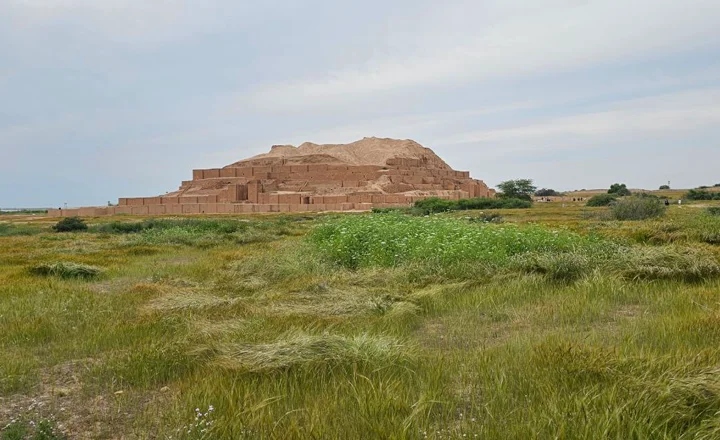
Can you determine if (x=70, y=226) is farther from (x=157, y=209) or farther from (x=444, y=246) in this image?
(x=157, y=209)

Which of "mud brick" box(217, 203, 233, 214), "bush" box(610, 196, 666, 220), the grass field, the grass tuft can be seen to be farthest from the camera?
"mud brick" box(217, 203, 233, 214)

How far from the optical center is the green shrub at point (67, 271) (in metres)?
8.59

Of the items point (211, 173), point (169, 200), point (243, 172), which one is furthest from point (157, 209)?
point (243, 172)

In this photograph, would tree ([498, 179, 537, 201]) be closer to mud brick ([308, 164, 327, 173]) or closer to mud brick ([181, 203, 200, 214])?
mud brick ([308, 164, 327, 173])

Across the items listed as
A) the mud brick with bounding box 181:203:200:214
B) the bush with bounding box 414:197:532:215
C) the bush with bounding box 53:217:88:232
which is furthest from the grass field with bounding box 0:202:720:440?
the mud brick with bounding box 181:203:200:214

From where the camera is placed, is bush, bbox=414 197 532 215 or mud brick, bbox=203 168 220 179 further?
mud brick, bbox=203 168 220 179

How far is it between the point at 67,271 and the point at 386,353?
7440 mm

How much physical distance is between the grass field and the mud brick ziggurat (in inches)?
1680

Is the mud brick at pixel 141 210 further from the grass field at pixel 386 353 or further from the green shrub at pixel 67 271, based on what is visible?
the grass field at pixel 386 353

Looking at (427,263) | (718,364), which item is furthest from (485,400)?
(427,263)

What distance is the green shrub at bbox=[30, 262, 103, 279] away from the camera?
28.2 ft

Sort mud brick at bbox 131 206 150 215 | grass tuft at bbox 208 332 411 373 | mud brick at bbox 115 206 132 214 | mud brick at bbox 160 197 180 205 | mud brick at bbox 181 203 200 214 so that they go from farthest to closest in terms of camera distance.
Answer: mud brick at bbox 160 197 180 205
mud brick at bbox 115 206 132 214
mud brick at bbox 131 206 150 215
mud brick at bbox 181 203 200 214
grass tuft at bbox 208 332 411 373

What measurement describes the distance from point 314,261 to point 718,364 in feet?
21.8

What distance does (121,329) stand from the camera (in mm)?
4566
